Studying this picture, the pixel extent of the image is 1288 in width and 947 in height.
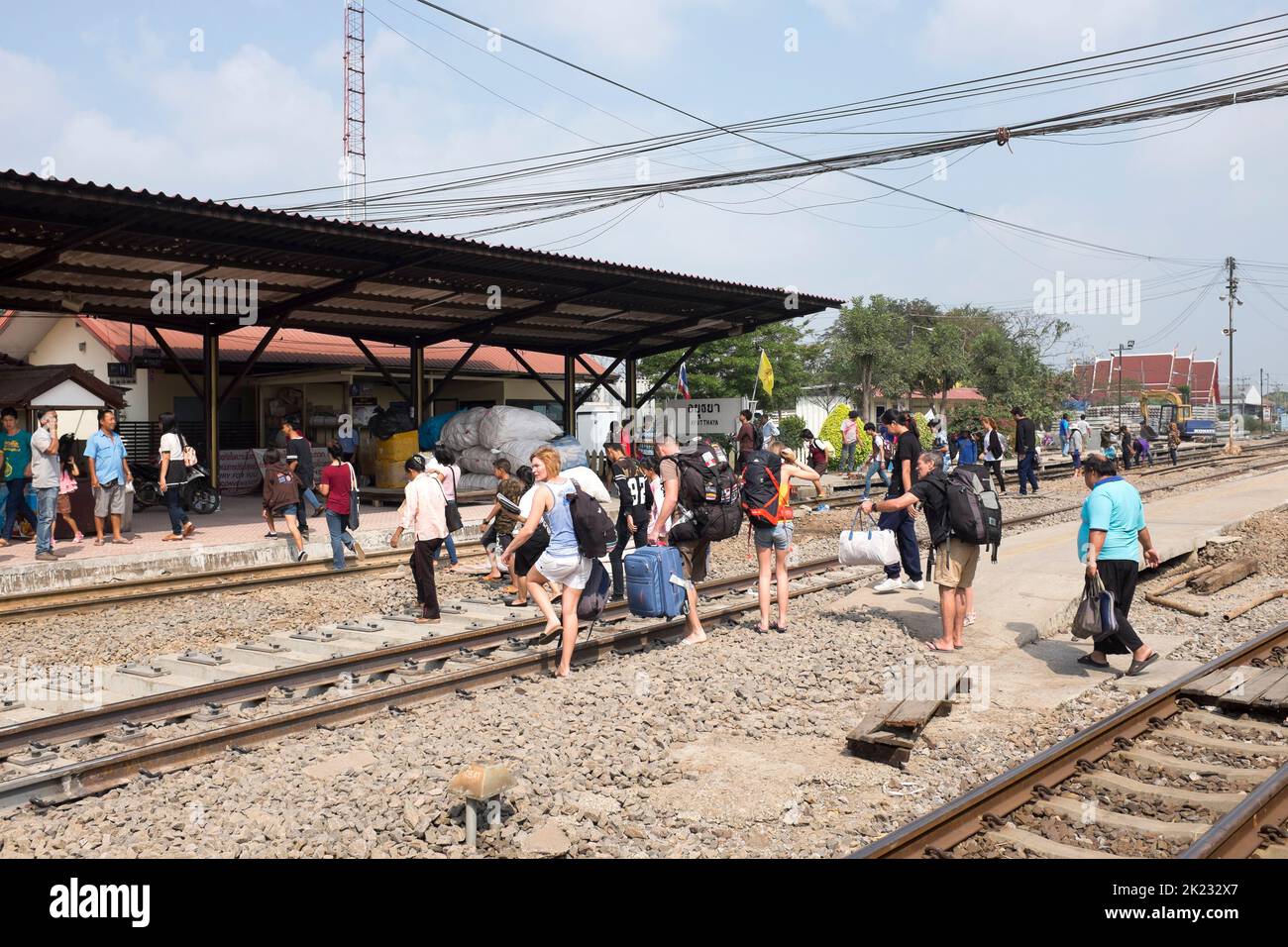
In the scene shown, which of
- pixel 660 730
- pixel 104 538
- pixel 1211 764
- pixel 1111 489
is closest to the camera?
pixel 1211 764

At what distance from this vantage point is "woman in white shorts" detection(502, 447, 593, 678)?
797 cm

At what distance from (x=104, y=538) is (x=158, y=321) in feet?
21.2

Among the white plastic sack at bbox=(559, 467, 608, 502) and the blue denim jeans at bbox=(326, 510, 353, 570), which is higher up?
the white plastic sack at bbox=(559, 467, 608, 502)

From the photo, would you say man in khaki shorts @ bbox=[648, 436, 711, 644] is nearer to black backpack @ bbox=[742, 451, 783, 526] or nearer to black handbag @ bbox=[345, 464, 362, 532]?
black backpack @ bbox=[742, 451, 783, 526]

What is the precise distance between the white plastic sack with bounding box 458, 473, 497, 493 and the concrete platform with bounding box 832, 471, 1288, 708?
1094 cm

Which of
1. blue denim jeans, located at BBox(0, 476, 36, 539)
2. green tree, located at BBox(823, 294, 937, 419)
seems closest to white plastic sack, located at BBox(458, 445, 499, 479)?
blue denim jeans, located at BBox(0, 476, 36, 539)

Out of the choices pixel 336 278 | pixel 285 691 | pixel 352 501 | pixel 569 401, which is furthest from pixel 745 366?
pixel 285 691

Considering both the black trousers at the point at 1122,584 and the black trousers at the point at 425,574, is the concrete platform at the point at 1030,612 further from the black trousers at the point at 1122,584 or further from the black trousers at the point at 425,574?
the black trousers at the point at 425,574

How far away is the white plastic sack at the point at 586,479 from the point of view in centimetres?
846

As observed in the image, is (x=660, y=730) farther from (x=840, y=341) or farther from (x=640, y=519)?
(x=840, y=341)

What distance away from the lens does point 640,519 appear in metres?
9.53

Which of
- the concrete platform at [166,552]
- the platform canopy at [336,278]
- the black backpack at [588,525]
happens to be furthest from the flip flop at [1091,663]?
the platform canopy at [336,278]
